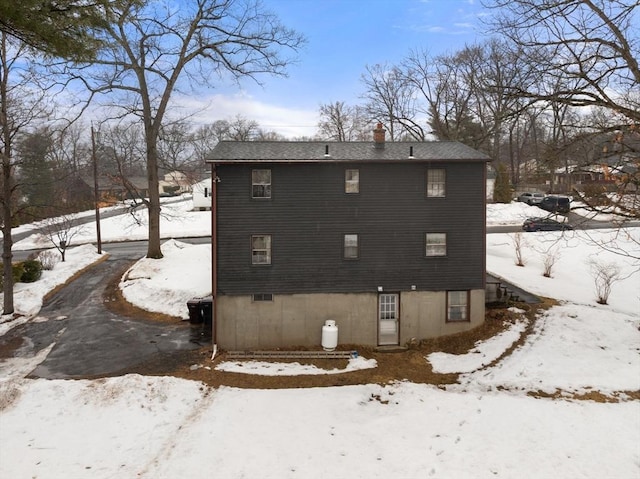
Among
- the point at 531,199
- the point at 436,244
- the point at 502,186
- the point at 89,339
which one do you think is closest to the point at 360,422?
the point at 436,244

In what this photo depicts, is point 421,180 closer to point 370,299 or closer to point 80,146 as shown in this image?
point 370,299

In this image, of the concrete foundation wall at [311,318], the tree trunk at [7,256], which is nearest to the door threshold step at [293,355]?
the concrete foundation wall at [311,318]

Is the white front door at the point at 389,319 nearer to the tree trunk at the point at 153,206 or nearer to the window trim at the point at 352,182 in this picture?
the window trim at the point at 352,182

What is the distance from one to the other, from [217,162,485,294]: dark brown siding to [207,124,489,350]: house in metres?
0.04

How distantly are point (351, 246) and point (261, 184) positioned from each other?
4.32 metres

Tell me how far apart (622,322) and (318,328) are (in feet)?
41.1

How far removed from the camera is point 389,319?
1723cm

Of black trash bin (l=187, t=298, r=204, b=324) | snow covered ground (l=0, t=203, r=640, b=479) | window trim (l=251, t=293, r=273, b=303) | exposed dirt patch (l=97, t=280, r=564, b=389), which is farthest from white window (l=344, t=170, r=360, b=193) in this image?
black trash bin (l=187, t=298, r=204, b=324)

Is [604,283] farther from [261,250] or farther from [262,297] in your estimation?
[261,250]

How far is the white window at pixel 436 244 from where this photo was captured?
56.0 ft

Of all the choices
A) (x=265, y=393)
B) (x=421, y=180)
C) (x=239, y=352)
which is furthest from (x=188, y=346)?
(x=421, y=180)

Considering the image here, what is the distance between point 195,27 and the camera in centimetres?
2731

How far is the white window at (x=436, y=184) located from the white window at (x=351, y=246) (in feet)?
11.4

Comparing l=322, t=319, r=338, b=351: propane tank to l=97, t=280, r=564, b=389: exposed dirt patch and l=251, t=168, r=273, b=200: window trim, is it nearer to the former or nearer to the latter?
l=97, t=280, r=564, b=389: exposed dirt patch
